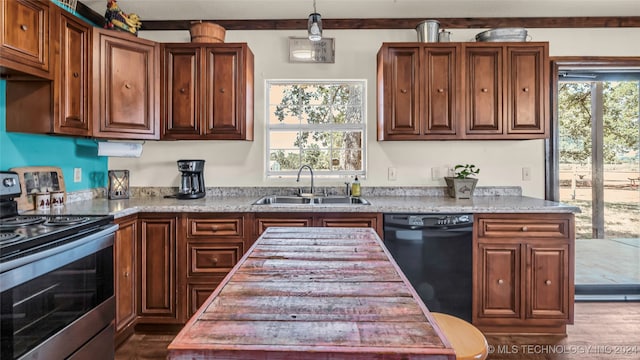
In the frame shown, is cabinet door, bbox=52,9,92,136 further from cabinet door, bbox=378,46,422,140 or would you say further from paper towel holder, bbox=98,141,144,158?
cabinet door, bbox=378,46,422,140

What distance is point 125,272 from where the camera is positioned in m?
2.32

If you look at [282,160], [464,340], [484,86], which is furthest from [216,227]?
[484,86]

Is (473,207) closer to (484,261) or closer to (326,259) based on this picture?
(484,261)

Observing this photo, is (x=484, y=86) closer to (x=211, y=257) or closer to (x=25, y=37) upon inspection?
(x=211, y=257)

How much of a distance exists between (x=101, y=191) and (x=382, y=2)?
2.94 m

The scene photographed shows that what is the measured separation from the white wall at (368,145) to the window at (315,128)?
0.10m

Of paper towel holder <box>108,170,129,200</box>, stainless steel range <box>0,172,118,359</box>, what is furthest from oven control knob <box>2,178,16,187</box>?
paper towel holder <box>108,170,129,200</box>

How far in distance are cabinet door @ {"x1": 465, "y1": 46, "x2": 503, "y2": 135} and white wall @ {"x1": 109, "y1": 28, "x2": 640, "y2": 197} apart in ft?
1.29

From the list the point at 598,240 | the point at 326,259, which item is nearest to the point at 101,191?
the point at 326,259

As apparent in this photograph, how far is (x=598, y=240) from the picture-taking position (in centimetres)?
320

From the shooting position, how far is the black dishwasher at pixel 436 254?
7.82ft

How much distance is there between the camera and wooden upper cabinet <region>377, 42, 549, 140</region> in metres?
2.71

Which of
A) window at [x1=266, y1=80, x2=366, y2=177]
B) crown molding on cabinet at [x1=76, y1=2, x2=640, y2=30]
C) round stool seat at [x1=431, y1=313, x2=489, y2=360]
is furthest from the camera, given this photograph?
window at [x1=266, y1=80, x2=366, y2=177]

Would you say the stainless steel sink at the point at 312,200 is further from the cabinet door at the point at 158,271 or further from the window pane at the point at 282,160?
the cabinet door at the point at 158,271
